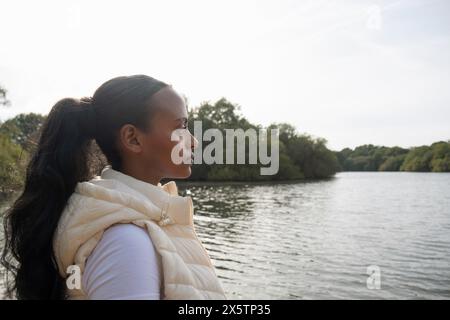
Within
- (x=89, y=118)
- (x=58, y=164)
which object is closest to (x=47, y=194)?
(x=58, y=164)

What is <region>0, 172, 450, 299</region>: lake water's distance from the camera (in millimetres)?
9633

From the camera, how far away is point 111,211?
100 cm

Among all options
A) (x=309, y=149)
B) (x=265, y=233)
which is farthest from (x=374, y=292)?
(x=309, y=149)

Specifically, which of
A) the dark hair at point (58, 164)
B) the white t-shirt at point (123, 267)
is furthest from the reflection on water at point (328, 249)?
the white t-shirt at point (123, 267)

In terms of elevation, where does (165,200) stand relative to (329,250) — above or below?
above

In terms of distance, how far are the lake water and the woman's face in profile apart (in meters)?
8.22

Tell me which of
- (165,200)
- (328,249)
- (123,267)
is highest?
(165,200)

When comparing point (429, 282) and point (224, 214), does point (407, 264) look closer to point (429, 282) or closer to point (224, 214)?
point (429, 282)

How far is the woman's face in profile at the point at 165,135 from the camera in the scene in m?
1.21

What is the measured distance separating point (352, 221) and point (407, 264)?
8115mm

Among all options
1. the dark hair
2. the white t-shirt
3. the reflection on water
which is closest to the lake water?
the reflection on water

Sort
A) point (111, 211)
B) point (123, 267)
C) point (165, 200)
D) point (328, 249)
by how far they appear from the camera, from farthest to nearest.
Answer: point (328, 249), point (165, 200), point (111, 211), point (123, 267)

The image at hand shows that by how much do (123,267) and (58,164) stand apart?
17.7 inches

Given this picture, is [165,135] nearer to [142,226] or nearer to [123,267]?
[142,226]
